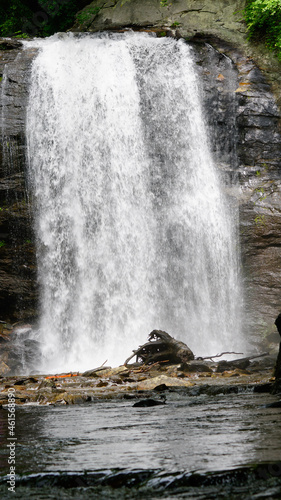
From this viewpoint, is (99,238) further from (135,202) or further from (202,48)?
(202,48)

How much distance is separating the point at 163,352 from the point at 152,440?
280 inches

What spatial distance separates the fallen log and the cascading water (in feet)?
7.57

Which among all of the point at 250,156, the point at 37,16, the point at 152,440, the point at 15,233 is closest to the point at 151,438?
the point at 152,440

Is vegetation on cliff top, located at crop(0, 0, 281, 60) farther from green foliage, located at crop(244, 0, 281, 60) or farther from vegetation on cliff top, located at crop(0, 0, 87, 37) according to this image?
green foliage, located at crop(244, 0, 281, 60)

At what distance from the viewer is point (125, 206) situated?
13781 millimetres

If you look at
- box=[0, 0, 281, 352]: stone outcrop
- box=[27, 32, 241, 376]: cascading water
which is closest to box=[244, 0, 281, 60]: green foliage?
box=[0, 0, 281, 352]: stone outcrop

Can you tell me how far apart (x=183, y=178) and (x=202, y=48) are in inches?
180

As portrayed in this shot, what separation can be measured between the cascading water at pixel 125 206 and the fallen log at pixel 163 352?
7.57ft

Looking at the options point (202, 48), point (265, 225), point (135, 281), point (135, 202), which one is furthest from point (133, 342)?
point (202, 48)

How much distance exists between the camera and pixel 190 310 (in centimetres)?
1336

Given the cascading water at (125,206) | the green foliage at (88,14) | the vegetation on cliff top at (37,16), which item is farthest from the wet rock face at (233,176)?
the vegetation on cliff top at (37,16)

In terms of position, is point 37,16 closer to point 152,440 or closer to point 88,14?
point 88,14

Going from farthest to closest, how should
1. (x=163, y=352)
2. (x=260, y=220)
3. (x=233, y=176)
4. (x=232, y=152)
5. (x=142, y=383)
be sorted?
(x=232, y=152) → (x=233, y=176) → (x=260, y=220) → (x=163, y=352) → (x=142, y=383)

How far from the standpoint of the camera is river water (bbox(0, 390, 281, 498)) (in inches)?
74.5
